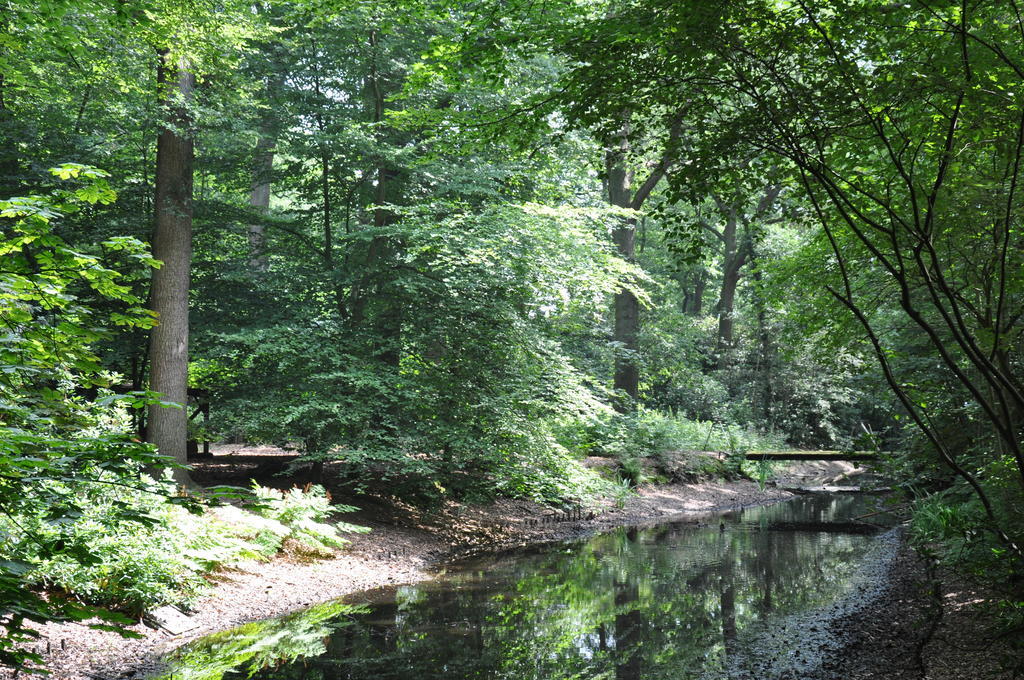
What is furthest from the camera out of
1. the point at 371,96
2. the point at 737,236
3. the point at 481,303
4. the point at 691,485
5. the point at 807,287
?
the point at 737,236

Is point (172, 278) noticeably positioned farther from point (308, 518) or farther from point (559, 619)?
point (559, 619)

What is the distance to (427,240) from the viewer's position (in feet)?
37.2

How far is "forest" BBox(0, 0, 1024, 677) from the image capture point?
4156mm

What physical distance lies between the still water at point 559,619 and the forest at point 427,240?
115 cm

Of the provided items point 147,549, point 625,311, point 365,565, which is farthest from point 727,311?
point 147,549

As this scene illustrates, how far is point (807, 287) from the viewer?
30.2 feet

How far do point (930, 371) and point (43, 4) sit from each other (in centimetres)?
1110

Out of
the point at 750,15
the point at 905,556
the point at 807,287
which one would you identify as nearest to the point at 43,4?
the point at 750,15

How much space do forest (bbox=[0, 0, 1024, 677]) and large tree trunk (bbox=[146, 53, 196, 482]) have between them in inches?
1.6

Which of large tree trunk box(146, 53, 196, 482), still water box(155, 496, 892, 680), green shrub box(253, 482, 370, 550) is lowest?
still water box(155, 496, 892, 680)

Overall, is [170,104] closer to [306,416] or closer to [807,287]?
[306,416]

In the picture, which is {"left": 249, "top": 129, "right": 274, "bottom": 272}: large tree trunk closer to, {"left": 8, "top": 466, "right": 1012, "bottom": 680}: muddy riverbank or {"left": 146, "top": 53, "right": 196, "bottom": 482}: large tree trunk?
{"left": 146, "top": 53, "right": 196, "bottom": 482}: large tree trunk

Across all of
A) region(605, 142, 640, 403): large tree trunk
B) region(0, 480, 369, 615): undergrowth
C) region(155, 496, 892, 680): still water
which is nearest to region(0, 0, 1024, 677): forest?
region(0, 480, 369, 615): undergrowth

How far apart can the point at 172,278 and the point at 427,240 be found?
3637mm
